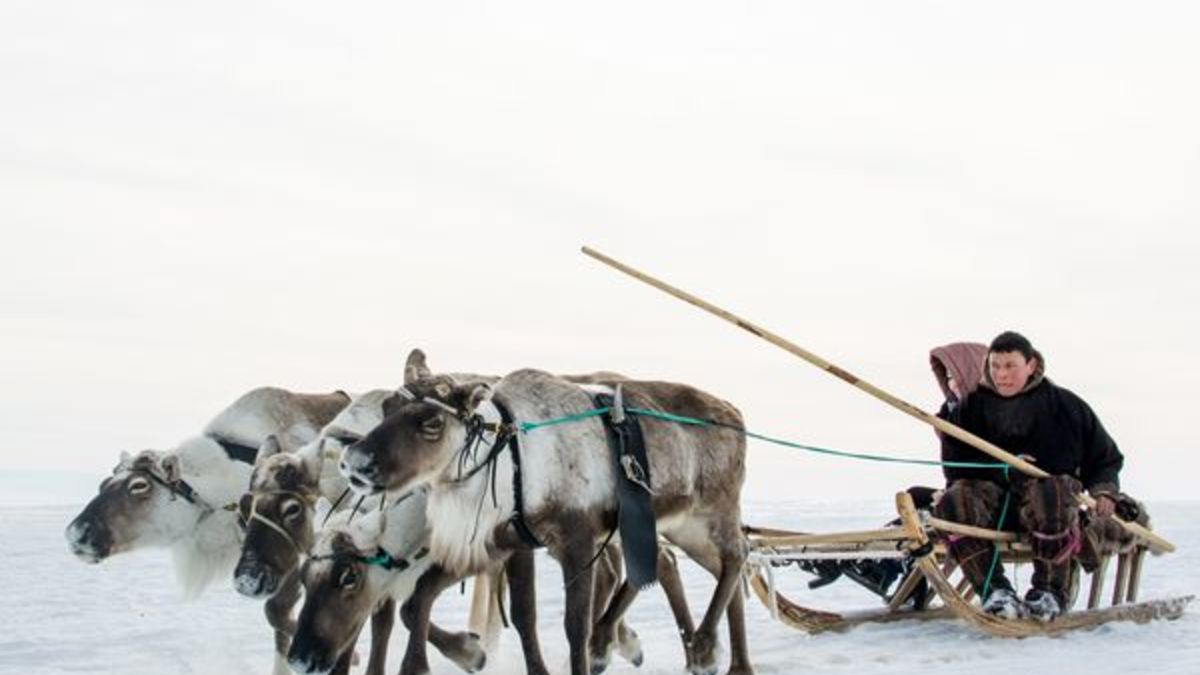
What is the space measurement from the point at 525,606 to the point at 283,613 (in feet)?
4.52

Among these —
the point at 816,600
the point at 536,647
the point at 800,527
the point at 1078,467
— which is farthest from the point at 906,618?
the point at 800,527

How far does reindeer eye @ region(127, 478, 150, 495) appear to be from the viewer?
9000 millimetres

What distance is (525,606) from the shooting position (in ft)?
24.9

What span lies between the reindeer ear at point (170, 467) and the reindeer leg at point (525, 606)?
238 centimetres

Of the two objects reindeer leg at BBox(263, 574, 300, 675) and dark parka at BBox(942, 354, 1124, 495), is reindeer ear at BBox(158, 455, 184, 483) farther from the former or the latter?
dark parka at BBox(942, 354, 1124, 495)

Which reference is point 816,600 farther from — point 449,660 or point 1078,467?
point 449,660

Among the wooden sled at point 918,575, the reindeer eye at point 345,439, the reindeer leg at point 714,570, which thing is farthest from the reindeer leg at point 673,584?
the reindeer eye at point 345,439

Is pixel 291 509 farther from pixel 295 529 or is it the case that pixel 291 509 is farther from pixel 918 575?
pixel 918 575

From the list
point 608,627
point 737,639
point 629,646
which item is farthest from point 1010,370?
point 608,627

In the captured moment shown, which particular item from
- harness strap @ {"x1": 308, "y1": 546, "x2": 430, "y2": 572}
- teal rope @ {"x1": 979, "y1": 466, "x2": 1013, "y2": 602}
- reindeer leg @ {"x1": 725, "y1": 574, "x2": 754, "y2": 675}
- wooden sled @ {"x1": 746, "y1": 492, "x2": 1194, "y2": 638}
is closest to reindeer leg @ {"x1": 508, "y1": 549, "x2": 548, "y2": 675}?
harness strap @ {"x1": 308, "y1": 546, "x2": 430, "y2": 572}

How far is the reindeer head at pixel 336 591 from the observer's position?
7301 millimetres

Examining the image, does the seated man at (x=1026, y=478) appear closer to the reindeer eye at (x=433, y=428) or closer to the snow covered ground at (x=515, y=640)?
the snow covered ground at (x=515, y=640)

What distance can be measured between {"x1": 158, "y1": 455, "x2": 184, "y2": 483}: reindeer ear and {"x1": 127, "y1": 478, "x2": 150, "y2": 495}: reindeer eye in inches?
4.0

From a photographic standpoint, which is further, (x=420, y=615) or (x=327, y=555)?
(x=420, y=615)
